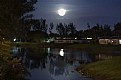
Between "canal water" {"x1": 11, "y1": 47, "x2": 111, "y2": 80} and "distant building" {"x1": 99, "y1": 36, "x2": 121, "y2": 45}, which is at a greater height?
"distant building" {"x1": 99, "y1": 36, "x2": 121, "y2": 45}

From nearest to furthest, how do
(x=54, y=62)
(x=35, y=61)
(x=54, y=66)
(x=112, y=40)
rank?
(x=54, y=66) → (x=54, y=62) → (x=35, y=61) → (x=112, y=40)

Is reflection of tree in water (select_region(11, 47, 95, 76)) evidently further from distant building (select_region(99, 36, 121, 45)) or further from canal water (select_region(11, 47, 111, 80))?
distant building (select_region(99, 36, 121, 45))

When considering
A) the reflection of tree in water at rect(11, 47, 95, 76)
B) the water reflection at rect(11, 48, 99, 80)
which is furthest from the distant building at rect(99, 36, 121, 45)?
the water reflection at rect(11, 48, 99, 80)

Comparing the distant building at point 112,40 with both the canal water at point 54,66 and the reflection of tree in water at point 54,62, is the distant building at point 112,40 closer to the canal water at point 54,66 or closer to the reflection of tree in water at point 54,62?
the reflection of tree in water at point 54,62

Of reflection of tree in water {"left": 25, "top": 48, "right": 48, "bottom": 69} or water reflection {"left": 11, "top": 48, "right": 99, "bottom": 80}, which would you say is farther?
reflection of tree in water {"left": 25, "top": 48, "right": 48, "bottom": 69}

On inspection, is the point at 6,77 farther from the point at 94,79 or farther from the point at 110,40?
the point at 110,40

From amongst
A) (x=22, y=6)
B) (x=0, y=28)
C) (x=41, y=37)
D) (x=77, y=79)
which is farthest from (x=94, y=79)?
(x=41, y=37)

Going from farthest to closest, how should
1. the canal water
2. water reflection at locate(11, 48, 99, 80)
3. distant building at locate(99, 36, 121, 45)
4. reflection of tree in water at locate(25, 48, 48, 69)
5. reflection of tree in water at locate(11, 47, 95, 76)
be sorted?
distant building at locate(99, 36, 121, 45) → reflection of tree in water at locate(25, 48, 48, 69) → reflection of tree in water at locate(11, 47, 95, 76) → water reflection at locate(11, 48, 99, 80) → the canal water

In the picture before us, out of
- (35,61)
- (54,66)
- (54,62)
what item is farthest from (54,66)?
(35,61)

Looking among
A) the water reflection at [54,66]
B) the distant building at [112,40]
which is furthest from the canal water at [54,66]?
the distant building at [112,40]

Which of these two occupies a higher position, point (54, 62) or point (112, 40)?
point (112, 40)

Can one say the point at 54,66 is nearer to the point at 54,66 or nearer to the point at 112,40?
the point at 54,66

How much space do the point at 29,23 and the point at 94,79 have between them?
715 inches

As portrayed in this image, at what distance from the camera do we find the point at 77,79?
38406mm
